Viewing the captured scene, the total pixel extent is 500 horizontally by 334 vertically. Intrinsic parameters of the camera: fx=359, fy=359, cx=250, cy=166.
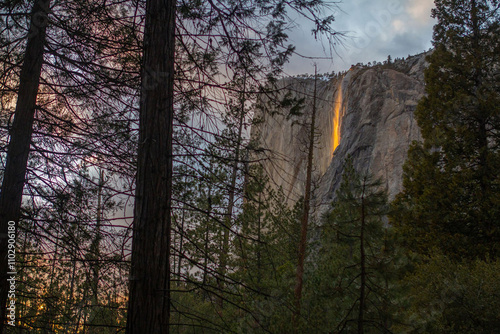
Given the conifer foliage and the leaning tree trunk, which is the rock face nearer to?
the conifer foliage

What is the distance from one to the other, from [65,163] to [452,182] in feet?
39.9

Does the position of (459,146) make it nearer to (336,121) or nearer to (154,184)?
(154,184)

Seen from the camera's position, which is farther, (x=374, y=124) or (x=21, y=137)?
(x=374, y=124)

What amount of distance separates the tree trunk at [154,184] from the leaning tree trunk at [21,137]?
1.65 meters

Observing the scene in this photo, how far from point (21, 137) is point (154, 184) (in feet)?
6.87

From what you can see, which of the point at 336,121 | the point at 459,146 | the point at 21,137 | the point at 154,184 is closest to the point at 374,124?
the point at 336,121

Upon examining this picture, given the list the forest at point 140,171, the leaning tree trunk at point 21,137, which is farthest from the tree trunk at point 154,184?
the leaning tree trunk at point 21,137

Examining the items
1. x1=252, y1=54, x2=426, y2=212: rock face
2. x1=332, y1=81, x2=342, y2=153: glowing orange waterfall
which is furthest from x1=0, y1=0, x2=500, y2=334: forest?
x1=332, y1=81, x2=342, y2=153: glowing orange waterfall

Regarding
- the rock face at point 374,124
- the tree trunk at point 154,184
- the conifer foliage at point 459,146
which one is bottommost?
the tree trunk at point 154,184

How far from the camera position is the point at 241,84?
3551 mm

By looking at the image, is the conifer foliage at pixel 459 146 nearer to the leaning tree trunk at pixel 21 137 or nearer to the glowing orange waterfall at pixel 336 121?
the leaning tree trunk at pixel 21 137

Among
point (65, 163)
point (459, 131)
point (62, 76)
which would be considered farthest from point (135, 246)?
point (459, 131)

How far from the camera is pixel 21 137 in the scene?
3.88 metres

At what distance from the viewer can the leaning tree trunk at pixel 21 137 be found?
3707 mm
